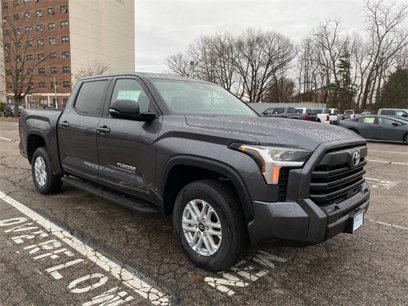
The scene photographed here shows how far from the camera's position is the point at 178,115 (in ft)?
11.5

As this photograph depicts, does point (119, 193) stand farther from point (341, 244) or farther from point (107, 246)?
point (341, 244)

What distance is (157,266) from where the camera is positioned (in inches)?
129

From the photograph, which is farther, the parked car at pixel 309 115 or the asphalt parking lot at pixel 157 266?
the parked car at pixel 309 115

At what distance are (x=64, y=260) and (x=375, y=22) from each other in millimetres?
50895

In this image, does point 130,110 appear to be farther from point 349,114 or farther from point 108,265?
point 349,114

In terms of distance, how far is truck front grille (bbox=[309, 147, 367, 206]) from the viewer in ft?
8.91

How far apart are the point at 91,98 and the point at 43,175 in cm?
173

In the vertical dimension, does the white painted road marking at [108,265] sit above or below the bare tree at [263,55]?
below

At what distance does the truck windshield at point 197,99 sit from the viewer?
376cm

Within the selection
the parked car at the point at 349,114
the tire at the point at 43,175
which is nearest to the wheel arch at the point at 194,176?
the tire at the point at 43,175

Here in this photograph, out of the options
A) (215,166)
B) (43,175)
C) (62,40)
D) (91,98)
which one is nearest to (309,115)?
(43,175)

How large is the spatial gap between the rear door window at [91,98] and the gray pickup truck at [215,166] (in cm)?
3

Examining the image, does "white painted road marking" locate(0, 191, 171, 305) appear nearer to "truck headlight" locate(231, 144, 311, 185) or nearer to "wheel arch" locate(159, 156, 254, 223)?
"wheel arch" locate(159, 156, 254, 223)

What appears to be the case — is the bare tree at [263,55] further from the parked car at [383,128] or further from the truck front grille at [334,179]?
the truck front grille at [334,179]
